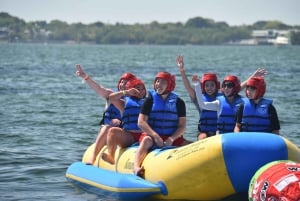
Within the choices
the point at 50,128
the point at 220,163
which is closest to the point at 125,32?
the point at 50,128

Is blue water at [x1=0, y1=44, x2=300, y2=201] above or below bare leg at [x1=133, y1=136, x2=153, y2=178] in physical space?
below

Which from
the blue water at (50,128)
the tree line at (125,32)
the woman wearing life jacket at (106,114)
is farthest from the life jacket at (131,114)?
the tree line at (125,32)

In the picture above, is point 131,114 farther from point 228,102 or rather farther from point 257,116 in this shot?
point 257,116

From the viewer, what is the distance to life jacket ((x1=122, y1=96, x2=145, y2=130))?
957 cm

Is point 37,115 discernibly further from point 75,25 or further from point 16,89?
point 75,25

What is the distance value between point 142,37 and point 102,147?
140 meters

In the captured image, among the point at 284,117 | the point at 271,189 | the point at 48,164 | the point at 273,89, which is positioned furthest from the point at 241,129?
the point at 273,89

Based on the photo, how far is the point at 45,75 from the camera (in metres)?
33.6

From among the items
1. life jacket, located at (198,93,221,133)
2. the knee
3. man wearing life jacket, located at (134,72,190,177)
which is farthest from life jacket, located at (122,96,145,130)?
life jacket, located at (198,93,221,133)

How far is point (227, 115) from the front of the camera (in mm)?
9438

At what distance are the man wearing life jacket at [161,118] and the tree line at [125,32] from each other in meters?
139

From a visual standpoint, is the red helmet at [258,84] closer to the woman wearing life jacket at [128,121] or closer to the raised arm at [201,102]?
the raised arm at [201,102]

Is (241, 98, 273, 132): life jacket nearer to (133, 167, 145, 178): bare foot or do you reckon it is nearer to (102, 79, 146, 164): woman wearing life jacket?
(133, 167, 145, 178): bare foot

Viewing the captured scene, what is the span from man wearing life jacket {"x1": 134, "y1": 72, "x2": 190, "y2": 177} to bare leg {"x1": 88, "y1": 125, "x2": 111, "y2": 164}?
739 mm
